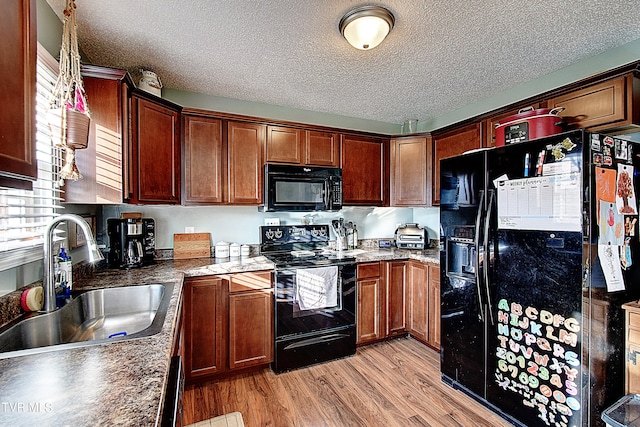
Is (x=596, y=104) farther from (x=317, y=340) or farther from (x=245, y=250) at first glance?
(x=245, y=250)

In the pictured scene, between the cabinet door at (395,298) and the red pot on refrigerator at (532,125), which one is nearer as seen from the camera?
the red pot on refrigerator at (532,125)

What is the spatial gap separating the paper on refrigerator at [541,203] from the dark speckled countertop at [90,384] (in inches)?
76.8

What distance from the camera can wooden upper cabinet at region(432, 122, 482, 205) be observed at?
2746 millimetres

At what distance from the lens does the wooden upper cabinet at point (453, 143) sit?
275 cm

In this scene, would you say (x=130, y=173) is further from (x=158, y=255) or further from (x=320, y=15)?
(x=320, y=15)

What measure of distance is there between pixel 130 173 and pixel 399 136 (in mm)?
2625

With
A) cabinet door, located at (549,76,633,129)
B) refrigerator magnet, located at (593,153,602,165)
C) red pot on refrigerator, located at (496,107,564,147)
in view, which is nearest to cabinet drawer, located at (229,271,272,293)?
red pot on refrigerator, located at (496,107,564,147)

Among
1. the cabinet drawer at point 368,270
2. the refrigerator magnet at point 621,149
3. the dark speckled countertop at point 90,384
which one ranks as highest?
the refrigerator magnet at point 621,149

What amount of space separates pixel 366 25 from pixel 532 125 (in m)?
1.25

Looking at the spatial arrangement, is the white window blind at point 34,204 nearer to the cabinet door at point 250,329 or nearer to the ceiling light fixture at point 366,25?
the cabinet door at point 250,329

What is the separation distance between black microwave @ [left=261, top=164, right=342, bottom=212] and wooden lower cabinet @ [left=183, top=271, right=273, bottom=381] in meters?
0.70

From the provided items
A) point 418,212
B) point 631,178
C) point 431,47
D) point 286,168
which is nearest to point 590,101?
point 631,178

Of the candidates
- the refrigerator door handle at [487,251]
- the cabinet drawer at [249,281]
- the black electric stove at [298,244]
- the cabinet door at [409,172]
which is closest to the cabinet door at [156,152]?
the cabinet drawer at [249,281]

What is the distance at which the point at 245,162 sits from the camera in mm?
2746
